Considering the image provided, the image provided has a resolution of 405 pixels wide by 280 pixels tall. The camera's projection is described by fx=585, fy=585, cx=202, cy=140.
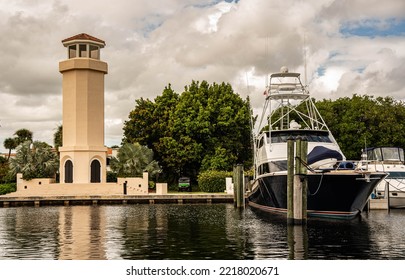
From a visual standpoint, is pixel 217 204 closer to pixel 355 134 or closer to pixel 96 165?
pixel 96 165

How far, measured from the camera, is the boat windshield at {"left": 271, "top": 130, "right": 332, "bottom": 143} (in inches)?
1307

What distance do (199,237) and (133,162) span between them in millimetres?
30304

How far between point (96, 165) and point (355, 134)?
2428cm

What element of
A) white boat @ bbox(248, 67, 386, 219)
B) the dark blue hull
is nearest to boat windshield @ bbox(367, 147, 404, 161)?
white boat @ bbox(248, 67, 386, 219)

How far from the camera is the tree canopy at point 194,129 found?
179 feet

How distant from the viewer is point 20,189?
161ft

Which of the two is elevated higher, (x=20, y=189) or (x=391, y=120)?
(x=391, y=120)

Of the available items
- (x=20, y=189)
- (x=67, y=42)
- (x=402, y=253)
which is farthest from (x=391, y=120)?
(x=402, y=253)

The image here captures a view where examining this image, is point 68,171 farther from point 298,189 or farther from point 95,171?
point 298,189

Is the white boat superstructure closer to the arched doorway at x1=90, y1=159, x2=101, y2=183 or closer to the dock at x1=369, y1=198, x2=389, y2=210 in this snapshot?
the dock at x1=369, y1=198, x2=389, y2=210

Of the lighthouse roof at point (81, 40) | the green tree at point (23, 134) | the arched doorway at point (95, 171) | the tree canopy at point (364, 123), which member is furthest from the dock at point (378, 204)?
the green tree at point (23, 134)

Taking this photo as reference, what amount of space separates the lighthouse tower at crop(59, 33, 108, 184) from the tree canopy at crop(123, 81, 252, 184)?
6.37 meters

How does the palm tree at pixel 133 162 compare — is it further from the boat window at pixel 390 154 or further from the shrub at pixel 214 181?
the boat window at pixel 390 154
